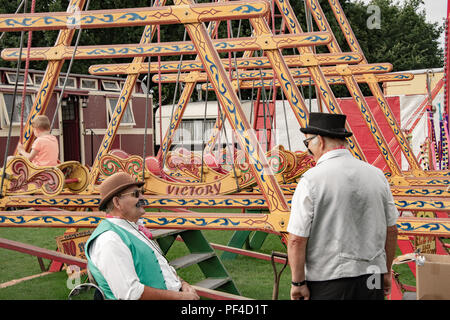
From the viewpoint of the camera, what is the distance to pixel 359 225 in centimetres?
304

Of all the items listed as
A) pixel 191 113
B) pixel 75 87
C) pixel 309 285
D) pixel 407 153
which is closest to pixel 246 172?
pixel 407 153

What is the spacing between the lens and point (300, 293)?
10.0 ft

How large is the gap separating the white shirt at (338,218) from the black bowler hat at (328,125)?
14 cm

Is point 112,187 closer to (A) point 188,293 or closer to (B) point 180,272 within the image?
(A) point 188,293

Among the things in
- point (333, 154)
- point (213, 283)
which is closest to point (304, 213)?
point (333, 154)

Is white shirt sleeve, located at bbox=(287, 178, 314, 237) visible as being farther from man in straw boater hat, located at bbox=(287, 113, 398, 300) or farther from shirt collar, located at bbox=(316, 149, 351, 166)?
shirt collar, located at bbox=(316, 149, 351, 166)

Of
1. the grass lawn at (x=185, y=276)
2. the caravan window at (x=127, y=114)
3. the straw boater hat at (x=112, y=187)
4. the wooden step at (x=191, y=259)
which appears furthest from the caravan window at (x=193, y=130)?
the straw boater hat at (x=112, y=187)

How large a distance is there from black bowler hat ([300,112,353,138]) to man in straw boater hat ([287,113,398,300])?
0.33 ft

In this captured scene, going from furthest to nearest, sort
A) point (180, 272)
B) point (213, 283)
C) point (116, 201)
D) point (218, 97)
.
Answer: point (180, 272), point (213, 283), point (218, 97), point (116, 201)

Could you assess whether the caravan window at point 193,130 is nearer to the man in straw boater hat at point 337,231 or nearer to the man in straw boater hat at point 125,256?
the man in straw boater hat at point 125,256

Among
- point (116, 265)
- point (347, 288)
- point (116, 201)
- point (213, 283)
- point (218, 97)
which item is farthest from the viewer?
point (213, 283)

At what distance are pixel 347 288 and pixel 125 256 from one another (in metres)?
1.11

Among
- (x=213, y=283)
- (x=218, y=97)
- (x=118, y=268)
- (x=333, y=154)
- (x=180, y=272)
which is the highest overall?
(x=218, y=97)
